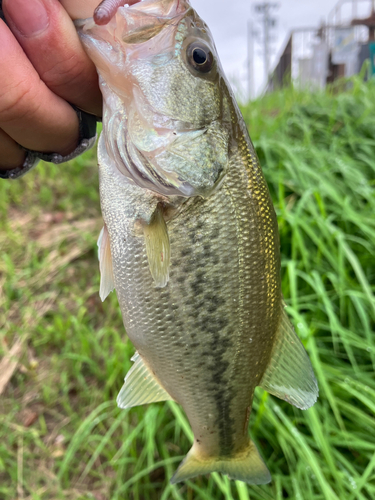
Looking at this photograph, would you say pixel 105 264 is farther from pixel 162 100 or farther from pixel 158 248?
pixel 162 100

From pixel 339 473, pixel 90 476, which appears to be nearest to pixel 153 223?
pixel 339 473

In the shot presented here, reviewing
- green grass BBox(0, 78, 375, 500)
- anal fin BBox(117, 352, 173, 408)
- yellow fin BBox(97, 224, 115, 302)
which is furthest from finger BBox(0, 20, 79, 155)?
green grass BBox(0, 78, 375, 500)

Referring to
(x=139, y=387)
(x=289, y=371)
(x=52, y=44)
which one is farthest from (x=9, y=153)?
(x=289, y=371)

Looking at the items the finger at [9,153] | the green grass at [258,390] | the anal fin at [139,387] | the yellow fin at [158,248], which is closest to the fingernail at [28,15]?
the finger at [9,153]

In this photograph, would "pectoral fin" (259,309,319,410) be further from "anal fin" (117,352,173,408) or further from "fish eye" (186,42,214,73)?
"fish eye" (186,42,214,73)

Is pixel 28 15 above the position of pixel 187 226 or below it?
above

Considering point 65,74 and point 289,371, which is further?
point 289,371

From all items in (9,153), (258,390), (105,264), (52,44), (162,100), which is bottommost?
(258,390)
